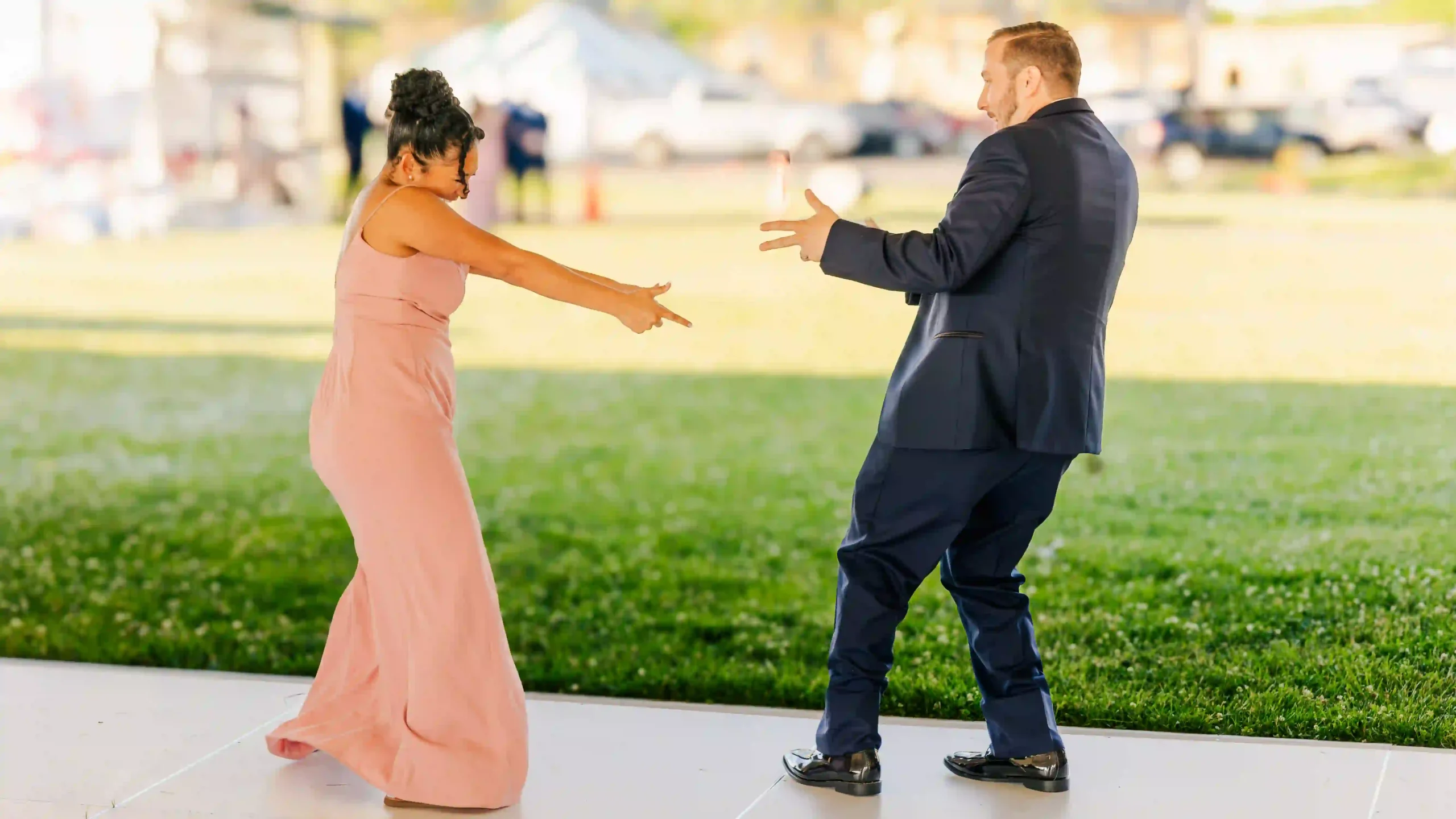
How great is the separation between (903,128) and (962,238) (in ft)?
93.9

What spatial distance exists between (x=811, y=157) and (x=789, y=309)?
42.4ft

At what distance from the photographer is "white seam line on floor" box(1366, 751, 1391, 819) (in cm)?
485

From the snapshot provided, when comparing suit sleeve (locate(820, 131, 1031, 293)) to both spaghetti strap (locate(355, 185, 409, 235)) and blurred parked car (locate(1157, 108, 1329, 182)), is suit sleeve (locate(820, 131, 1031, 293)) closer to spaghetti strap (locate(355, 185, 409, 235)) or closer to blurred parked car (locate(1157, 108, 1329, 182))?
spaghetti strap (locate(355, 185, 409, 235))

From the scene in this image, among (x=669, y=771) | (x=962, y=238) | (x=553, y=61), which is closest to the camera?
(x=962, y=238)

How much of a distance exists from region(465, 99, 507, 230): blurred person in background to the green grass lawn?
11671mm

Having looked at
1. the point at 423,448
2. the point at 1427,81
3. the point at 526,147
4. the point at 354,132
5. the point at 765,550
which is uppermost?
the point at 1427,81

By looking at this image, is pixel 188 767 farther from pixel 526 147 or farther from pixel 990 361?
pixel 526 147

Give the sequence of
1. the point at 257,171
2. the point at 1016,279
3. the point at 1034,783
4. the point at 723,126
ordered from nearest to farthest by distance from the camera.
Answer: the point at 1016,279, the point at 1034,783, the point at 257,171, the point at 723,126

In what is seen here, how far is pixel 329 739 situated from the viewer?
Result: 509 cm

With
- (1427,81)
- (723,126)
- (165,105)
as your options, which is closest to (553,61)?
(723,126)

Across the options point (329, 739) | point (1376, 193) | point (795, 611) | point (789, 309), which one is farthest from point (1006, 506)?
point (1376, 193)

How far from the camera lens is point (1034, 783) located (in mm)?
5031

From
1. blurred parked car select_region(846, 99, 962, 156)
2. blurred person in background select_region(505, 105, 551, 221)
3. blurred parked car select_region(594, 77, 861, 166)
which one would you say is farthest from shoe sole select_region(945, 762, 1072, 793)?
blurred parked car select_region(594, 77, 861, 166)

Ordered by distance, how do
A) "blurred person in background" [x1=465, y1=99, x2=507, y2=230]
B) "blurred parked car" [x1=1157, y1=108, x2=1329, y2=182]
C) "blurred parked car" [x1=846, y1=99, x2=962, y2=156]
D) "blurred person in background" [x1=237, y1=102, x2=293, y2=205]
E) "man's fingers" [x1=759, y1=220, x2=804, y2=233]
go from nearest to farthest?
"man's fingers" [x1=759, y1=220, x2=804, y2=233]
"blurred person in background" [x1=465, y1=99, x2=507, y2=230]
"blurred parked car" [x1=1157, y1=108, x2=1329, y2=182]
"blurred parked car" [x1=846, y1=99, x2=962, y2=156]
"blurred person in background" [x1=237, y1=102, x2=293, y2=205]
